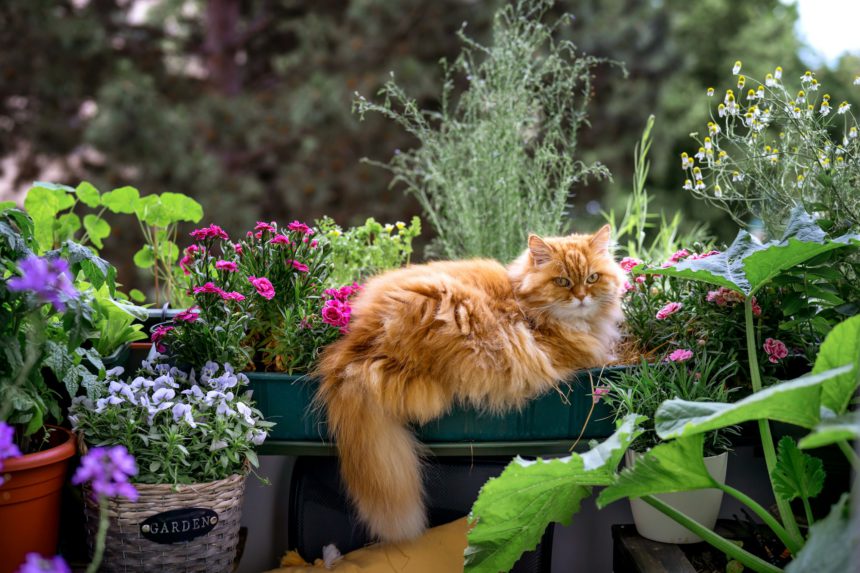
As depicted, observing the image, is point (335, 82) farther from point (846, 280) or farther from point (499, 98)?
point (846, 280)

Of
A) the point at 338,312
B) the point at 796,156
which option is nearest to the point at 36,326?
the point at 338,312

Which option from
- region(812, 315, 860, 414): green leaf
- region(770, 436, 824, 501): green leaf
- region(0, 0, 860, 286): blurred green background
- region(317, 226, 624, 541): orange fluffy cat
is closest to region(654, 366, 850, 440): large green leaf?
region(812, 315, 860, 414): green leaf

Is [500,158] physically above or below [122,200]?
above

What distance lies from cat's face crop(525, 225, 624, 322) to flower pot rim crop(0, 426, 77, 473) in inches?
41.6

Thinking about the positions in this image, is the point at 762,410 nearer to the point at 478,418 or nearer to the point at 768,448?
the point at 768,448

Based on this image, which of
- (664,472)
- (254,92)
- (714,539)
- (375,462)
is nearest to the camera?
(664,472)

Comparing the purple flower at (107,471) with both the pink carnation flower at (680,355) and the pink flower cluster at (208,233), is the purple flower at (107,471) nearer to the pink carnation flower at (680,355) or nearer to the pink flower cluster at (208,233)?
the pink flower cluster at (208,233)

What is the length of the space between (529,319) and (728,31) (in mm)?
7738

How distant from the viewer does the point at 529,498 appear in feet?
4.69

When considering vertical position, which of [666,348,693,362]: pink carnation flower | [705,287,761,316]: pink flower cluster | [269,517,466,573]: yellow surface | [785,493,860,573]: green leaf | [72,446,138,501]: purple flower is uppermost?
[705,287,761,316]: pink flower cluster

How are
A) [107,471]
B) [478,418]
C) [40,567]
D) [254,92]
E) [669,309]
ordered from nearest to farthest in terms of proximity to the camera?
[40,567] → [107,471] → [478,418] → [669,309] → [254,92]

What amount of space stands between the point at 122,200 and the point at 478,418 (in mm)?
1154

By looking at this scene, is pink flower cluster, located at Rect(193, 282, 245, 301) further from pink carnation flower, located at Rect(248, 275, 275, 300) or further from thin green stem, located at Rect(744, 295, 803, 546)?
thin green stem, located at Rect(744, 295, 803, 546)

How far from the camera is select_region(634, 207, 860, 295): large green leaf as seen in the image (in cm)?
149
